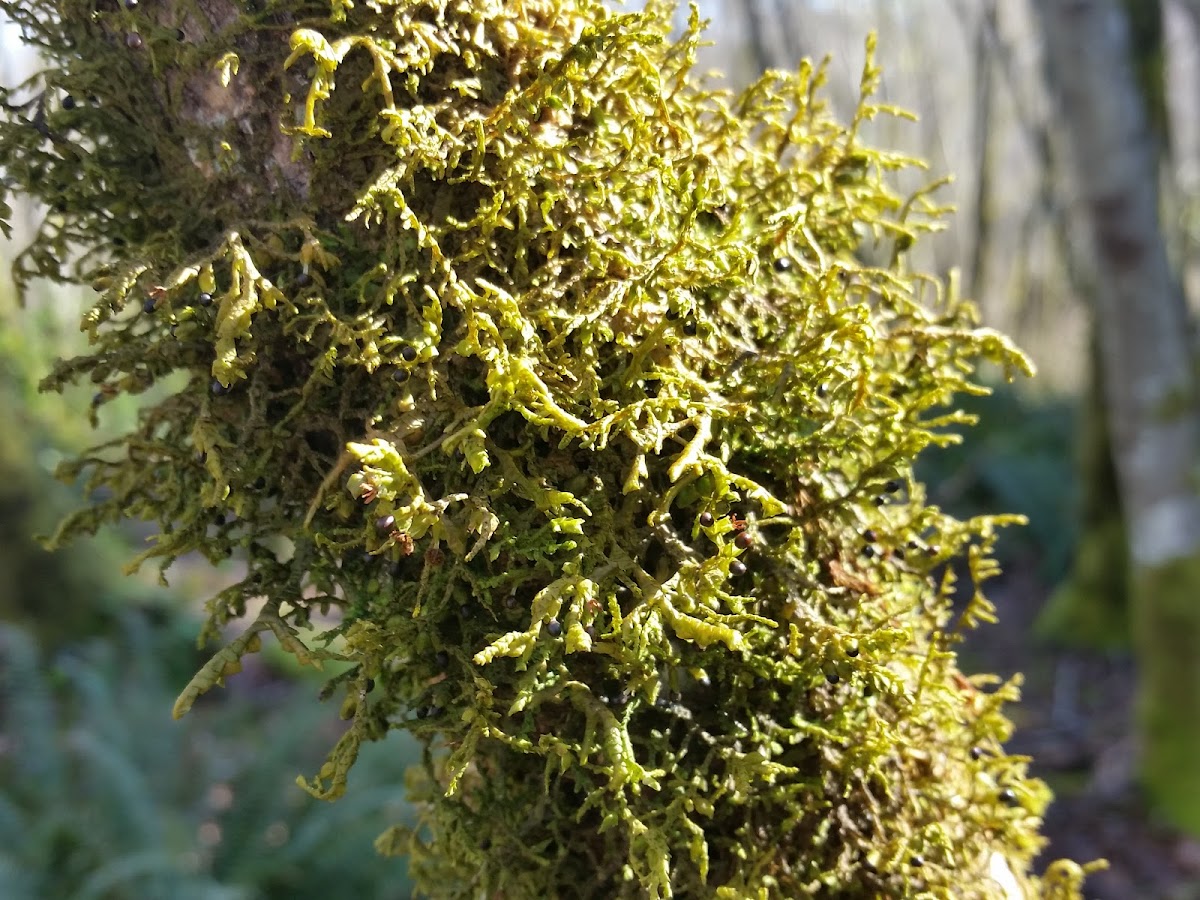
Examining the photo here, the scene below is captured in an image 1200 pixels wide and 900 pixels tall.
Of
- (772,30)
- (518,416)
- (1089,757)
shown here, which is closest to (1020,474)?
(1089,757)

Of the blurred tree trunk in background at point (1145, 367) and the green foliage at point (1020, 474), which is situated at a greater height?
the green foliage at point (1020, 474)

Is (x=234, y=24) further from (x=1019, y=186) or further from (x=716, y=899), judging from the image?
(x=1019, y=186)

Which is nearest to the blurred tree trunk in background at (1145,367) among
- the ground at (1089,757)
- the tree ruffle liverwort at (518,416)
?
the ground at (1089,757)

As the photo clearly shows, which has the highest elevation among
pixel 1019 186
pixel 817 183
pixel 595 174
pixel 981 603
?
pixel 1019 186

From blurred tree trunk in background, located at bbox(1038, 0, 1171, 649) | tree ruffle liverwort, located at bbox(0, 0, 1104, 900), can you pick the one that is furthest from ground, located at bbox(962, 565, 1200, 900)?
tree ruffle liverwort, located at bbox(0, 0, 1104, 900)

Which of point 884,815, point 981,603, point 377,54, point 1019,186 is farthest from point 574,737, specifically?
point 1019,186

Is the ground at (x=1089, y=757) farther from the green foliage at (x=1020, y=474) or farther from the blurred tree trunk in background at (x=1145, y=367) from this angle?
the green foliage at (x=1020, y=474)
